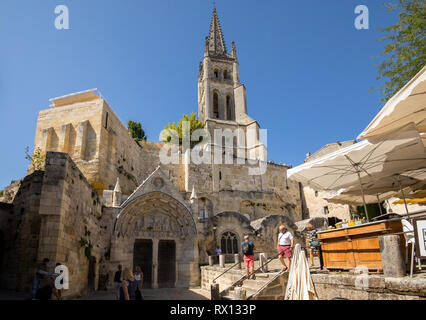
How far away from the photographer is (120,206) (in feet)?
48.3

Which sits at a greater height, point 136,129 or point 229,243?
point 136,129

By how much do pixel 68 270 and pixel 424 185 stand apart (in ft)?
41.8

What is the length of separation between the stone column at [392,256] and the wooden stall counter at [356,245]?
41cm

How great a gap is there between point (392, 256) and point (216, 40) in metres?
45.0

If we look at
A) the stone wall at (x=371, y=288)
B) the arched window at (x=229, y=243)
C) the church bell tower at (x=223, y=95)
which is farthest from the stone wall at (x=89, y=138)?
the church bell tower at (x=223, y=95)

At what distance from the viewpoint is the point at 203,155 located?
27.5 m

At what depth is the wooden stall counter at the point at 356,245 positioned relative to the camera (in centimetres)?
557

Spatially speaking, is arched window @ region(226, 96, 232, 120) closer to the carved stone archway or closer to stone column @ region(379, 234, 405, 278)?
the carved stone archway

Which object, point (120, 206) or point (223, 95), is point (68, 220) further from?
point (223, 95)

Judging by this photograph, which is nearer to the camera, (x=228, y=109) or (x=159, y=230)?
(x=159, y=230)

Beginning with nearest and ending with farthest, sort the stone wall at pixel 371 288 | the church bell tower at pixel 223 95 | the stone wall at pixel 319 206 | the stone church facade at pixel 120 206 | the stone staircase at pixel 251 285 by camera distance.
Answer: the stone wall at pixel 371 288
the stone staircase at pixel 251 285
the stone church facade at pixel 120 206
the stone wall at pixel 319 206
the church bell tower at pixel 223 95

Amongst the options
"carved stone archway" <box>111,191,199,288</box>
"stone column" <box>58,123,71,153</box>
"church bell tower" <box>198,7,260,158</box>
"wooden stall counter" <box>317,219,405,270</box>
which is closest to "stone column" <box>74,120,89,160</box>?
"stone column" <box>58,123,71,153</box>

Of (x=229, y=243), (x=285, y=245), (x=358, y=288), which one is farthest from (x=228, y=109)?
(x=358, y=288)

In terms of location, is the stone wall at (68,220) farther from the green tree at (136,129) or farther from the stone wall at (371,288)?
the green tree at (136,129)
